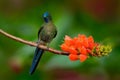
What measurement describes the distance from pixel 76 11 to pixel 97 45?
88 cm

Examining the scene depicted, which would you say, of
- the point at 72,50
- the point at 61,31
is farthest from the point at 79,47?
the point at 61,31

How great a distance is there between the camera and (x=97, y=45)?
15.4 inches

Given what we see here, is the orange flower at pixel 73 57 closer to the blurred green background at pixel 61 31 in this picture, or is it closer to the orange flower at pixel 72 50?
the orange flower at pixel 72 50

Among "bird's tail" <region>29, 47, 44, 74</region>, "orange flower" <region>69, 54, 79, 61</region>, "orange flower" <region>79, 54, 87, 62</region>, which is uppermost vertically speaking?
"orange flower" <region>79, 54, 87, 62</region>

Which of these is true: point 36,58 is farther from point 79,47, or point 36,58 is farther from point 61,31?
point 61,31

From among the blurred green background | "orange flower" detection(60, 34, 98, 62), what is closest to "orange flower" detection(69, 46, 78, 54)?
"orange flower" detection(60, 34, 98, 62)

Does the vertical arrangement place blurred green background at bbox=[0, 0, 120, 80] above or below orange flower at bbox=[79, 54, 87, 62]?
below

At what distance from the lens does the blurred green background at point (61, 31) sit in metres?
1.04

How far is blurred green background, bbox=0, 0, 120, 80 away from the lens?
1.04 m

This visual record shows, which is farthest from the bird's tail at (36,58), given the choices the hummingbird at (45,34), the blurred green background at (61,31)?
the blurred green background at (61,31)

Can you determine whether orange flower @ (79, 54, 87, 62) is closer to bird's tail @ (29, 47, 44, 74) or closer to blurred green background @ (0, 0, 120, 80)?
bird's tail @ (29, 47, 44, 74)

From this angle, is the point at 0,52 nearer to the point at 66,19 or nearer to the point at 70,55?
the point at 66,19

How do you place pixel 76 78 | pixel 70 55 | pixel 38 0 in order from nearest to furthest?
pixel 70 55, pixel 76 78, pixel 38 0

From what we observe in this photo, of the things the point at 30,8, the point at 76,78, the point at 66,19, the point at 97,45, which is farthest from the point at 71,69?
the point at 97,45
